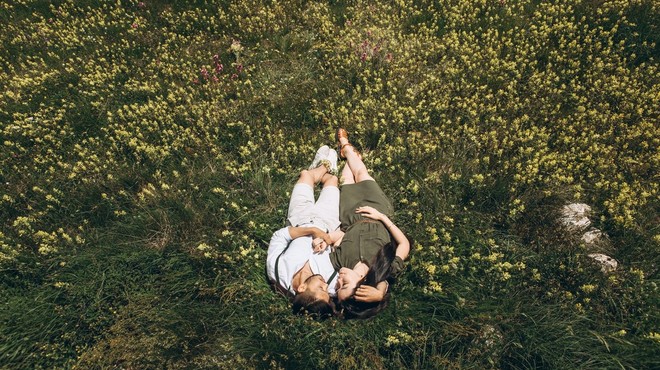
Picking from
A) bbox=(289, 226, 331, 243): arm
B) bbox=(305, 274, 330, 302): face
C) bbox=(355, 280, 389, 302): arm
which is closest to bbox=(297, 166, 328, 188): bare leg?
bbox=(289, 226, 331, 243): arm

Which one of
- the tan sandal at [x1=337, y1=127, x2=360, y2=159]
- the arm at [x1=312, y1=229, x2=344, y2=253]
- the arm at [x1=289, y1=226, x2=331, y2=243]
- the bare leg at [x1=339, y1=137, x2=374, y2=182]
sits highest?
the tan sandal at [x1=337, y1=127, x2=360, y2=159]

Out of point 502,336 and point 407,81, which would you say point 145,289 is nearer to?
point 502,336

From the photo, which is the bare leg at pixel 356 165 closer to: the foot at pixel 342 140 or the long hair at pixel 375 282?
the foot at pixel 342 140

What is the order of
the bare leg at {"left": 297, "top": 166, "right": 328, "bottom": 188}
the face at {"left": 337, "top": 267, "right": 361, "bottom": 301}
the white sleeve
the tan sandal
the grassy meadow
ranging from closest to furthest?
the grassy meadow, the face at {"left": 337, "top": 267, "right": 361, "bottom": 301}, the white sleeve, the bare leg at {"left": 297, "top": 166, "right": 328, "bottom": 188}, the tan sandal

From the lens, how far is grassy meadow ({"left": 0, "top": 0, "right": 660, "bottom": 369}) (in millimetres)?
3789

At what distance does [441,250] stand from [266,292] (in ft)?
7.45

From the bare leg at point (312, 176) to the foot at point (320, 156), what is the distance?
9cm

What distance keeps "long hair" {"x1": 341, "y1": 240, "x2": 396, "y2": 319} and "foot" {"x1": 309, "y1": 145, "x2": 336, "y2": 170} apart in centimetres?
166

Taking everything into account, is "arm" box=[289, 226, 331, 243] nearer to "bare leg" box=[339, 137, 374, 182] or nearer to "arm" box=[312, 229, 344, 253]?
"arm" box=[312, 229, 344, 253]

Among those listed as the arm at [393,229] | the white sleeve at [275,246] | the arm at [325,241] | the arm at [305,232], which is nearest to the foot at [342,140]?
the arm at [393,229]

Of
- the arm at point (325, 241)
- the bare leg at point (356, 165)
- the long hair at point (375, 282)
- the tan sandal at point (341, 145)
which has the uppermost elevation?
the tan sandal at point (341, 145)

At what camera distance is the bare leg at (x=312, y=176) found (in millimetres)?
4797

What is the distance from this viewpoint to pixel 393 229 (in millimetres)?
4395

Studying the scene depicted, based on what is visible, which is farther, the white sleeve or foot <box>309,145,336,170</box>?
foot <box>309,145,336,170</box>
